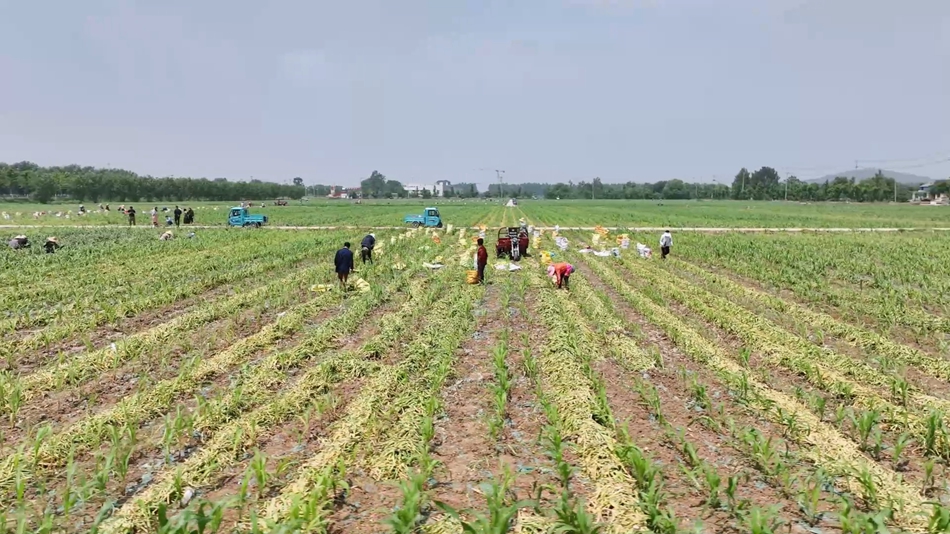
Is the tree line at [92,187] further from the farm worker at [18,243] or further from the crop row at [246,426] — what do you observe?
the crop row at [246,426]

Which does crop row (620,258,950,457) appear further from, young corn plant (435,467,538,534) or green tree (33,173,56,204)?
green tree (33,173,56,204)

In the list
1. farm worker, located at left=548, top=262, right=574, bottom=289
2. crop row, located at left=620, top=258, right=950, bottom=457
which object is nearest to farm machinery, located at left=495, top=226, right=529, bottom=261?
farm worker, located at left=548, top=262, right=574, bottom=289

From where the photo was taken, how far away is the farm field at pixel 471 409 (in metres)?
4.69

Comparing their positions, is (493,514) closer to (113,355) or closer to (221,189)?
(113,355)

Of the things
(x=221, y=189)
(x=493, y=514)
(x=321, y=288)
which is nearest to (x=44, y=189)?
(x=221, y=189)

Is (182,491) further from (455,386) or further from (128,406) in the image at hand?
(455,386)

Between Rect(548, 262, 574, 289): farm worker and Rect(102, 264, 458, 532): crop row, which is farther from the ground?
Rect(548, 262, 574, 289): farm worker

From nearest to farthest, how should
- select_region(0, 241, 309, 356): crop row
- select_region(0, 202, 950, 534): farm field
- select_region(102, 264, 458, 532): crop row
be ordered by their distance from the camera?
select_region(102, 264, 458, 532): crop row → select_region(0, 202, 950, 534): farm field → select_region(0, 241, 309, 356): crop row

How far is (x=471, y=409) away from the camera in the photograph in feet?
23.1

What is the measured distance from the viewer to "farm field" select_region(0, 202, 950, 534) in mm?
4688

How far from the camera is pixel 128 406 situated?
22.1 ft

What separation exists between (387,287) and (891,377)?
36.6 ft

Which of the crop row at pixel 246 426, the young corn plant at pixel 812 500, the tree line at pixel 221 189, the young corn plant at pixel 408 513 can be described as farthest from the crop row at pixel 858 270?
the tree line at pixel 221 189

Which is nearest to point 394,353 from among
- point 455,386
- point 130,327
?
point 455,386
